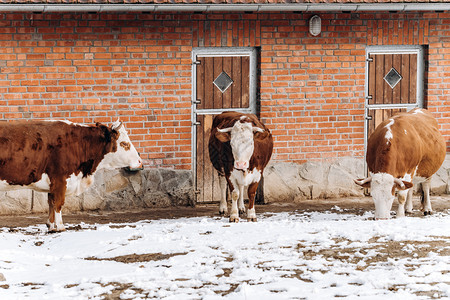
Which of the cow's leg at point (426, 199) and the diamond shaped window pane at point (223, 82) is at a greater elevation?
the diamond shaped window pane at point (223, 82)

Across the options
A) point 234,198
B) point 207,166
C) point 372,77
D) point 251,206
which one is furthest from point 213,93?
point 372,77

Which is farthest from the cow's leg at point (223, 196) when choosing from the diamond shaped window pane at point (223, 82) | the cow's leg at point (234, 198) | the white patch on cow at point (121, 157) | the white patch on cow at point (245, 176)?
the white patch on cow at point (121, 157)

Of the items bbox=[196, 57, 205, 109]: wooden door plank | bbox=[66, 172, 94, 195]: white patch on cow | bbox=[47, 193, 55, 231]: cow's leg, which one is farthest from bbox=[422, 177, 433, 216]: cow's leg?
bbox=[47, 193, 55, 231]: cow's leg

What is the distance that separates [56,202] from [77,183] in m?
Answer: 0.38

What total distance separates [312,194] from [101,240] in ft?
16.4

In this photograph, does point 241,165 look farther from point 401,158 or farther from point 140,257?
point 140,257

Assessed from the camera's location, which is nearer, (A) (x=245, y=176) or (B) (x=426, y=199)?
(A) (x=245, y=176)

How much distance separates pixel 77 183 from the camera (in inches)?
447

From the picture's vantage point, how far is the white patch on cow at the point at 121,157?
11664mm

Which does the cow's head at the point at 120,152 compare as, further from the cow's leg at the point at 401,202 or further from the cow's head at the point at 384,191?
the cow's leg at the point at 401,202

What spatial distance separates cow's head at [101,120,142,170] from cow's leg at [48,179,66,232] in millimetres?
738

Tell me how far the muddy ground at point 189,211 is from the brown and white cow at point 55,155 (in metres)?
0.67

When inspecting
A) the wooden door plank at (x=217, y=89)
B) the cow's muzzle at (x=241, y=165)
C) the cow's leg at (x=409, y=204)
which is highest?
the wooden door plank at (x=217, y=89)

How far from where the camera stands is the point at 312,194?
13961mm
